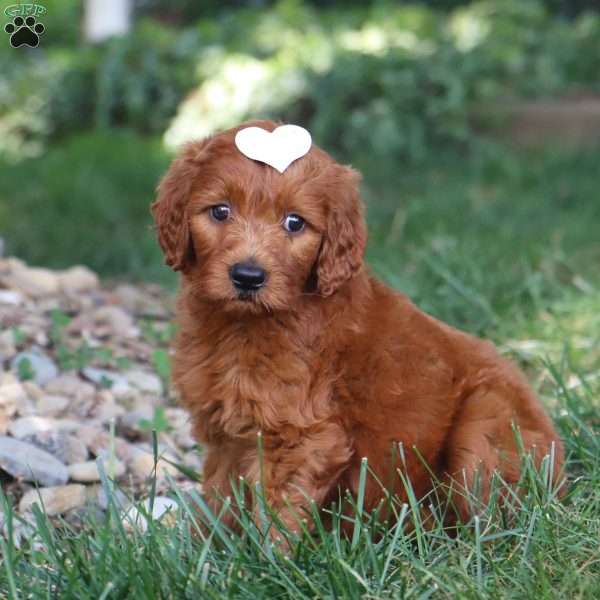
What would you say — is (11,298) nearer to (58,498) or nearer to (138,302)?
(138,302)

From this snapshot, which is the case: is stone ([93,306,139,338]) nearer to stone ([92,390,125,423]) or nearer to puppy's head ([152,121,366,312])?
stone ([92,390,125,423])

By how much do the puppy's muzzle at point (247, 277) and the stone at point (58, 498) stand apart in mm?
1228

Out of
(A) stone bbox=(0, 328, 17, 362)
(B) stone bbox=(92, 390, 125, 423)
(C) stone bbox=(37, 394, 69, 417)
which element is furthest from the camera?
(A) stone bbox=(0, 328, 17, 362)

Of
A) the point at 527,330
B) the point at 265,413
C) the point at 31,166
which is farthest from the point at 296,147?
the point at 31,166

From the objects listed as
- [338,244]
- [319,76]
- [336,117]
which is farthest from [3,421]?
[319,76]

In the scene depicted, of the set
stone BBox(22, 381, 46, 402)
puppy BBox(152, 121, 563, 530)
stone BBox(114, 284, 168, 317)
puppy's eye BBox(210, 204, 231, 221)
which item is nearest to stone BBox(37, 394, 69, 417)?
stone BBox(22, 381, 46, 402)

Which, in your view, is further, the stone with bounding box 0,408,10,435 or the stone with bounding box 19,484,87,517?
the stone with bounding box 0,408,10,435

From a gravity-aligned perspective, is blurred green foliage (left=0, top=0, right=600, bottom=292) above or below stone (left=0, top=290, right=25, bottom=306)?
above

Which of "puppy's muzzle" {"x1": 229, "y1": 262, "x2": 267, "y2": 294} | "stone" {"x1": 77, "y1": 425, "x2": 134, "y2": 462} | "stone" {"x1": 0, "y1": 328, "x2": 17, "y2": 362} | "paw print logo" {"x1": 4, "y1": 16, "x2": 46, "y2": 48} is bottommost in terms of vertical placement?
"stone" {"x1": 77, "y1": 425, "x2": 134, "y2": 462}

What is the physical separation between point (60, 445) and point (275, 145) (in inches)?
66.4

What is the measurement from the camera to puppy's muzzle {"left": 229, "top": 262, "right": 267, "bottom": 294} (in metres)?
3.30

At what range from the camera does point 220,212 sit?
11.4ft

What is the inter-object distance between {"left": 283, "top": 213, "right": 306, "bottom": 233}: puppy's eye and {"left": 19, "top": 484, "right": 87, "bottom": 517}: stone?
1.37m

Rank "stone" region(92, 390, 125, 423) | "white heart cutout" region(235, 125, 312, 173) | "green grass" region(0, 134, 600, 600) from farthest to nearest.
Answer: "stone" region(92, 390, 125, 423) < "white heart cutout" region(235, 125, 312, 173) < "green grass" region(0, 134, 600, 600)
